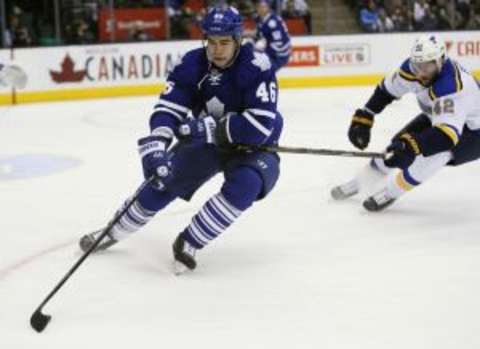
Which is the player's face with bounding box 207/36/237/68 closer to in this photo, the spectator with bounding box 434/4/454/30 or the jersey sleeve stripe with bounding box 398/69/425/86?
the jersey sleeve stripe with bounding box 398/69/425/86

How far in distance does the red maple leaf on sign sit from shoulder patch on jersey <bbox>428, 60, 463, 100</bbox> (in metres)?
5.72

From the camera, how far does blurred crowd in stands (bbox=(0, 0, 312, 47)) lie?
878cm

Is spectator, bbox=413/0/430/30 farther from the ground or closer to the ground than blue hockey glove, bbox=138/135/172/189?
farther from the ground

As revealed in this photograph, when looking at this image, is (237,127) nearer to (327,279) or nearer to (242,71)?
(242,71)

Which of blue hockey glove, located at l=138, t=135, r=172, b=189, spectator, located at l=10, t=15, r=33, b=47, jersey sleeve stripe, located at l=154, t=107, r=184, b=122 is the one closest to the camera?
blue hockey glove, located at l=138, t=135, r=172, b=189

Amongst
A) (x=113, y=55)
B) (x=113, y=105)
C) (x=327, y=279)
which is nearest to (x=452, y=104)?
(x=327, y=279)

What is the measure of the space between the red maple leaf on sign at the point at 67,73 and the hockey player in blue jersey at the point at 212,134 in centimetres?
576

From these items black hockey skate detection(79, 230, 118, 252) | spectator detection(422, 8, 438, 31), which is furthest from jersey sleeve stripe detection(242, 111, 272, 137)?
spectator detection(422, 8, 438, 31)

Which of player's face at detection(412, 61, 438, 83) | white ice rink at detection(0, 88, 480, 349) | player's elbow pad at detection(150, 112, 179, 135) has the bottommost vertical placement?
white ice rink at detection(0, 88, 480, 349)

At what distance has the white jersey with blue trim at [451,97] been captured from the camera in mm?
3773

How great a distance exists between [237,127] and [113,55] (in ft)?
20.6

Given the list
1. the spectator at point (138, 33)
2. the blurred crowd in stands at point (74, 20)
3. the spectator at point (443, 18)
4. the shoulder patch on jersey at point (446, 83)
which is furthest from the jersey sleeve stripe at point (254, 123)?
the spectator at point (443, 18)

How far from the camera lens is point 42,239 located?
12.5 ft

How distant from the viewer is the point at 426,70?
3.78m
